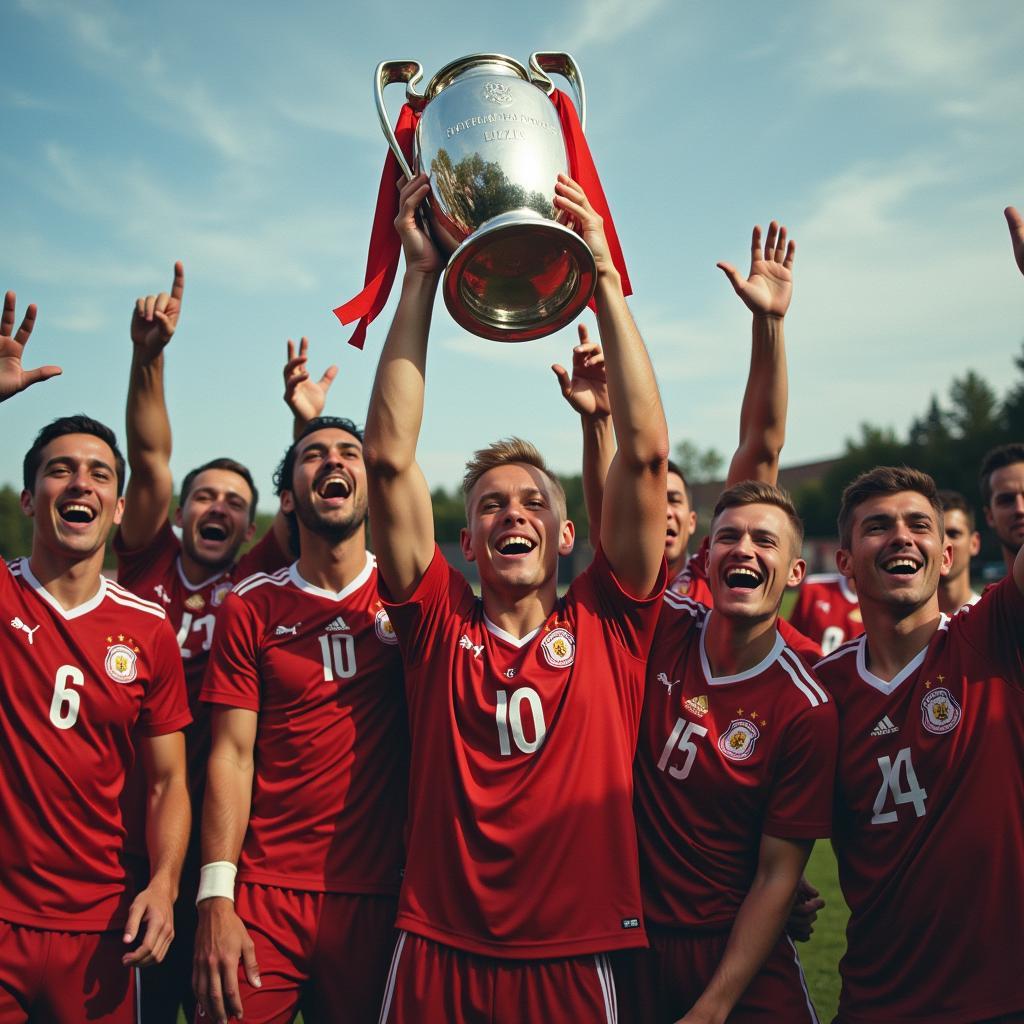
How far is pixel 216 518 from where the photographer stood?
4730 millimetres

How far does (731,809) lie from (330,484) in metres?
2.00

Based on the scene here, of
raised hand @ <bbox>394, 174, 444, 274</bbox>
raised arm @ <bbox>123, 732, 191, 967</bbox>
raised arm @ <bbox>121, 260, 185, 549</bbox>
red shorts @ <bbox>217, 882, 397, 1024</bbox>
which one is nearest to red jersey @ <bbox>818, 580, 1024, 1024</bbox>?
red shorts @ <bbox>217, 882, 397, 1024</bbox>

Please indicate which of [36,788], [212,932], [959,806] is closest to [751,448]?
[959,806]

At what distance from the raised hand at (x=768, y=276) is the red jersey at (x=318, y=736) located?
6.85ft

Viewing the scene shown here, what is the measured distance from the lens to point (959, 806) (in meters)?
2.88

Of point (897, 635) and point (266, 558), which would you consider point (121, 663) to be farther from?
point (897, 635)

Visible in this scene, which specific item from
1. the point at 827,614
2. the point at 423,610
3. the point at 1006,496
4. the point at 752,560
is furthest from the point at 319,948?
the point at 1006,496

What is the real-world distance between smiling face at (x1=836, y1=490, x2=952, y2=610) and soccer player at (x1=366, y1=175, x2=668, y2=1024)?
32.0 inches

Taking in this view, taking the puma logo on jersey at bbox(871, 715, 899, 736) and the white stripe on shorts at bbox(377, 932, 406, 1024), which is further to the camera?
the puma logo on jersey at bbox(871, 715, 899, 736)

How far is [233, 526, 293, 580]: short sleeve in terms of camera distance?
14.5 ft

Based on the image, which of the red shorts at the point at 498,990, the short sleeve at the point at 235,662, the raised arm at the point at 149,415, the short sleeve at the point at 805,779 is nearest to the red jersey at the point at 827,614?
the short sleeve at the point at 805,779

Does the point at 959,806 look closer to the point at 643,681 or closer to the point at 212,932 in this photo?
the point at 643,681

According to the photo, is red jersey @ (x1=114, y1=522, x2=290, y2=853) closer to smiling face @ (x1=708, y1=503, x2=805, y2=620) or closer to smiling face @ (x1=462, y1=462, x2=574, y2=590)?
smiling face @ (x1=462, y1=462, x2=574, y2=590)

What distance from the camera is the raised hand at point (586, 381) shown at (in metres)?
3.92
